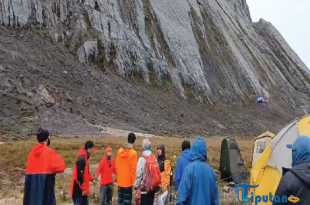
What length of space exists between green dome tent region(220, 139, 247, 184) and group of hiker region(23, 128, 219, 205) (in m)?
5.37

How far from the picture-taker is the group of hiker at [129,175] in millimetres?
5309

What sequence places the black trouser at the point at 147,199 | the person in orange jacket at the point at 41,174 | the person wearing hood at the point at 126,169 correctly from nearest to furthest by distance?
the person in orange jacket at the point at 41,174, the black trouser at the point at 147,199, the person wearing hood at the point at 126,169

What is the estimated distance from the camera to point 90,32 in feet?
159

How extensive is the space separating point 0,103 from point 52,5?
2037cm

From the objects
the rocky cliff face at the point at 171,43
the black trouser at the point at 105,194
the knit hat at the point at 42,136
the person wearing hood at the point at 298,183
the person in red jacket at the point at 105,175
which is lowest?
the black trouser at the point at 105,194

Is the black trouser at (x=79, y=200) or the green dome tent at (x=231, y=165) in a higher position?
the green dome tent at (x=231, y=165)

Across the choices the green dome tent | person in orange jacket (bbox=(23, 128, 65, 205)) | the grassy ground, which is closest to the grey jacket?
person in orange jacket (bbox=(23, 128, 65, 205))

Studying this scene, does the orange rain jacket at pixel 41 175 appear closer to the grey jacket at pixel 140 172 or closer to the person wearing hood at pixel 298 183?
the grey jacket at pixel 140 172

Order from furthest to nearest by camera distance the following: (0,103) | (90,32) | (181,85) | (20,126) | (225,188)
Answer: (181,85) < (90,32) < (0,103) < (20,126) < (225,188)

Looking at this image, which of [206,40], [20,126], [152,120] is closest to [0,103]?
[20,126]

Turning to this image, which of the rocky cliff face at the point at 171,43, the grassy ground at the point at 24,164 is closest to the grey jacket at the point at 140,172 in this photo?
the grassy ground at the point at 24,164

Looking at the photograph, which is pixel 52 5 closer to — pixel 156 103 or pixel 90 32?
pixel 90 32

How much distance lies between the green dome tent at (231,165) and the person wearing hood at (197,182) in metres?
8.77

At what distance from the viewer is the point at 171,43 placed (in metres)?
58.1
